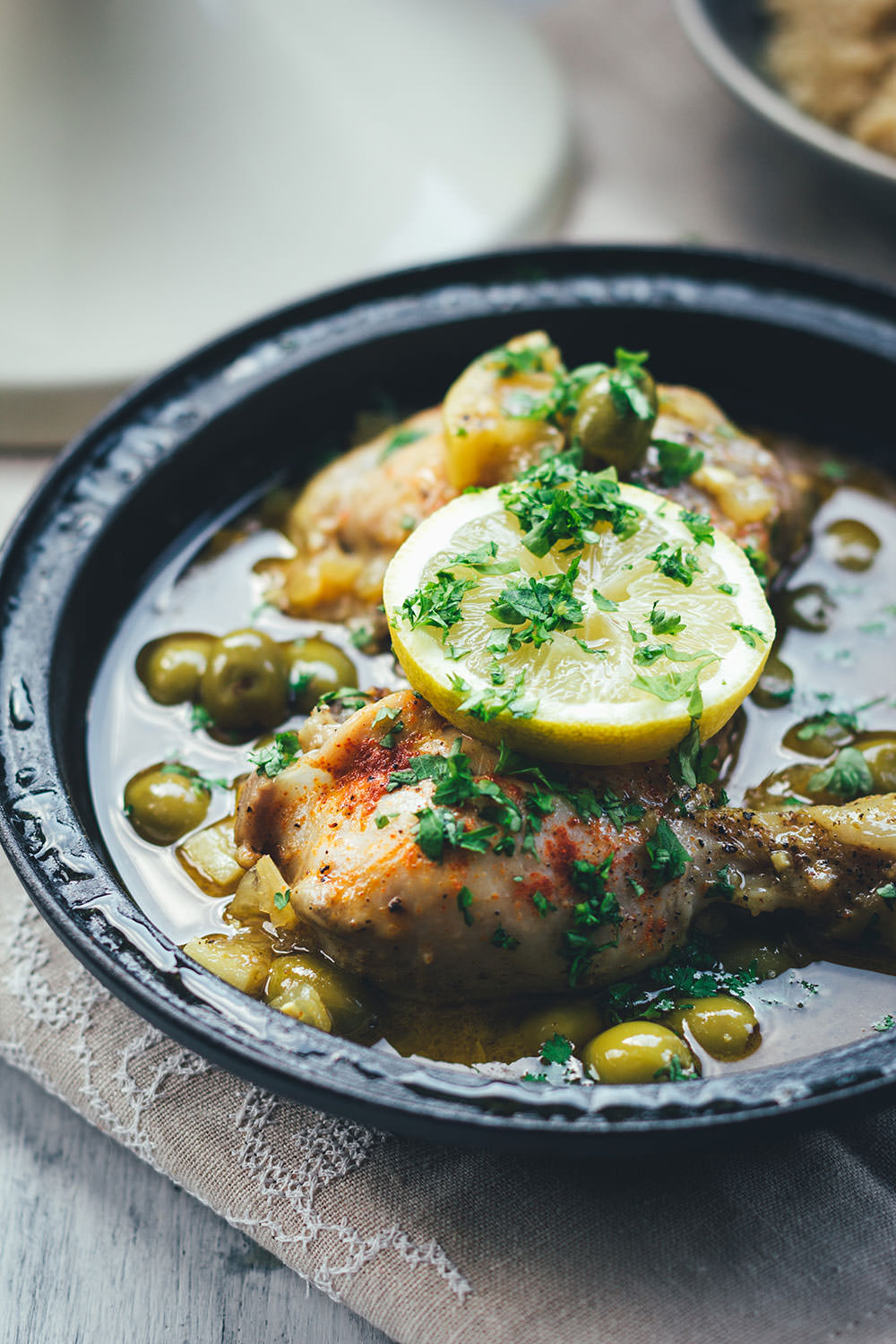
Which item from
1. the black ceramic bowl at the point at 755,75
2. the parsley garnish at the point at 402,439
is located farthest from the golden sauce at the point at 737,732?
the black ceramic bowl at the point at 755,75

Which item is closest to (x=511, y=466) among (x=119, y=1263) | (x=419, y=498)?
(x=419, y=498)

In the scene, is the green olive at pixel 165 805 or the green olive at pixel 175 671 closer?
the green olive at pixel 165 805

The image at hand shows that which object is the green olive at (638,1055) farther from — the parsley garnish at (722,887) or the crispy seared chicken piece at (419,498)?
the crispy seared chicken piece at (419,498)

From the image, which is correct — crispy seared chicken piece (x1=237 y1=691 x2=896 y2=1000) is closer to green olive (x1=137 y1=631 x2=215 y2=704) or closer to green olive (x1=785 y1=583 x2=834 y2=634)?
green olive (x1=137 y1=631 x2=215 y2=704)

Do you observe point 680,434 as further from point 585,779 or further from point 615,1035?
point 615,1035

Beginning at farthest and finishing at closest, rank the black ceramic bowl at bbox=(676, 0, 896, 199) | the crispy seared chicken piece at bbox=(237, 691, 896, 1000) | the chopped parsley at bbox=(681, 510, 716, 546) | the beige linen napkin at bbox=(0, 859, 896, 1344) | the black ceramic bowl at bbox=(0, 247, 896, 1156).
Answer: the black ceramic bowl at bbox=(676, 0, 896, 199) → the chopped parsley at bbox=(681, 510, 716, 546) → the crispy seared chicken piece at bbox=(237, 691, 896, 1000) → the beige linen napkin at bbox=(0, 859, 896, 1344) → the black ceramic bowl at bbox=(0, 247, 896, 1156)

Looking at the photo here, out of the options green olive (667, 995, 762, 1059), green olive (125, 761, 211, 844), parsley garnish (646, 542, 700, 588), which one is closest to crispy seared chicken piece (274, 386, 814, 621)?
parsley garnish (646, 542, 700, 588)

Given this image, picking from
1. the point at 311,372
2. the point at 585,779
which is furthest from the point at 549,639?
the point at 311,372
